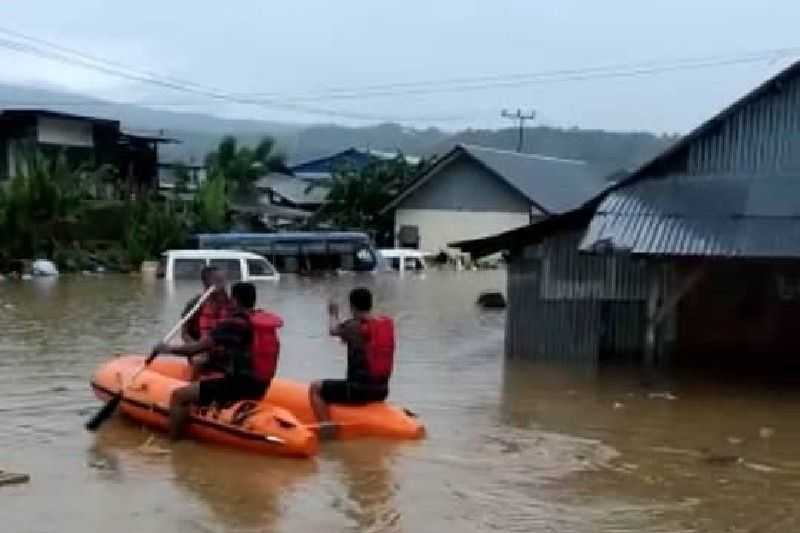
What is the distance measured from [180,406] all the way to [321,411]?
4.16 ft

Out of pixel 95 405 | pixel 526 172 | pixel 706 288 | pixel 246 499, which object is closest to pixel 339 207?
pixel 526 172

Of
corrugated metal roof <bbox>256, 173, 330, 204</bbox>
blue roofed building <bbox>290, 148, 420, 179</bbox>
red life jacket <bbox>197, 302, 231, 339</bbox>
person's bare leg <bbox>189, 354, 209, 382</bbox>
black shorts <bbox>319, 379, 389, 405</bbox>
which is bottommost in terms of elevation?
black shorts <bbox>319, 379, 389, 405</bbox>

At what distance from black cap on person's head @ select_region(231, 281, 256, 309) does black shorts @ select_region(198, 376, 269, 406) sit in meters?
0.67

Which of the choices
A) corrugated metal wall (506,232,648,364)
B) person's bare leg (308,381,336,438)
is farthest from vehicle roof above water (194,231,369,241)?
person's bare leg (308,381,336,438)

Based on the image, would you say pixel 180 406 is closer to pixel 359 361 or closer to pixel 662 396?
pixel 359 361

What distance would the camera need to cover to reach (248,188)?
2334 inches

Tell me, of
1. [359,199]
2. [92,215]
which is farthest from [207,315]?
[359,199]

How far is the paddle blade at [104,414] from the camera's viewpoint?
1327 cm

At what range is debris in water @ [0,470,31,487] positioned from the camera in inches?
408

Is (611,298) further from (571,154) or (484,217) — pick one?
(571,154)

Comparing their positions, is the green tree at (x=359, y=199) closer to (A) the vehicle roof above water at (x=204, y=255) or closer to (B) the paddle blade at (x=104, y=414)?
(A) the vehicle roof above water at (x=204, y=255)

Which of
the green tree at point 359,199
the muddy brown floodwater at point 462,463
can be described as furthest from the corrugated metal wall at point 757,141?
the green tree at point 359,199

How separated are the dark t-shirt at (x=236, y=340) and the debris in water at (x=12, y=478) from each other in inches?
78.9

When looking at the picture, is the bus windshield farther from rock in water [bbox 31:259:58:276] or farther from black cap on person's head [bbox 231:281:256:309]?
black cap on person's head [bbox 231:281:256:309]
